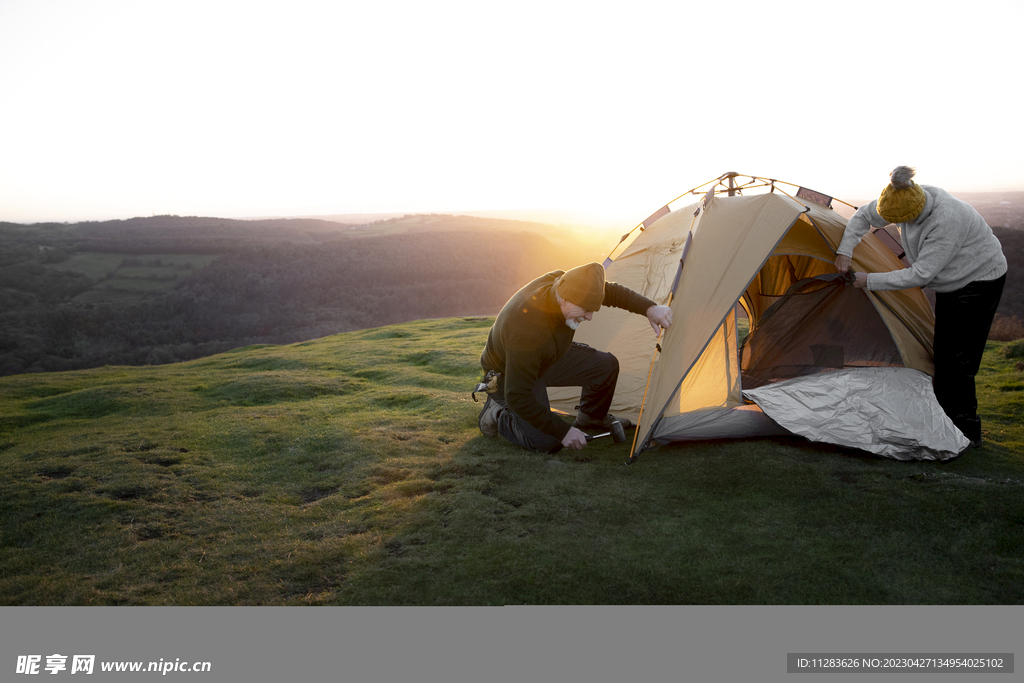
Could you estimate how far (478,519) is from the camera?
152 inches

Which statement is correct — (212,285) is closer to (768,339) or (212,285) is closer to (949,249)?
(768,339)

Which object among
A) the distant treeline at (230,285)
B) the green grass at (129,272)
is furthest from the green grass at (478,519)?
the green grass at (129,272)

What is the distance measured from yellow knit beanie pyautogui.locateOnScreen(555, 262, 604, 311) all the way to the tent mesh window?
3046 mm

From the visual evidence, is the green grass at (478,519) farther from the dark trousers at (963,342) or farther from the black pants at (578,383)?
the dark trousers at (963,342)

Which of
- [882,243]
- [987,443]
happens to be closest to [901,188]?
[882,243]

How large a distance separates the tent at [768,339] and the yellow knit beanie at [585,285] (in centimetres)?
103

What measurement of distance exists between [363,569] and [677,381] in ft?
10.1

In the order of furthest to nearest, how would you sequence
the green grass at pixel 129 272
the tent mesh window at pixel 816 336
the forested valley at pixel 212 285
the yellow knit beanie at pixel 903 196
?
the green grass at pixel 129 272 → the forested valley at pixel 212 285 → the tent mesh window at pixel 816 336 → the yellow knit beanie at pixel 903 196

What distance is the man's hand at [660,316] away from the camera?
485 cm

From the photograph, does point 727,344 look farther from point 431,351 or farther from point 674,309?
point 431,351

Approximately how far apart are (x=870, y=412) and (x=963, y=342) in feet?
3.44

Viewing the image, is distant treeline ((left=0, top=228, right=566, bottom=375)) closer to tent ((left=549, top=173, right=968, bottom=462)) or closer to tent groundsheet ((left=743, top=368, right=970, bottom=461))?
tent ((left=549, top=173, right=968, bottom=462))
